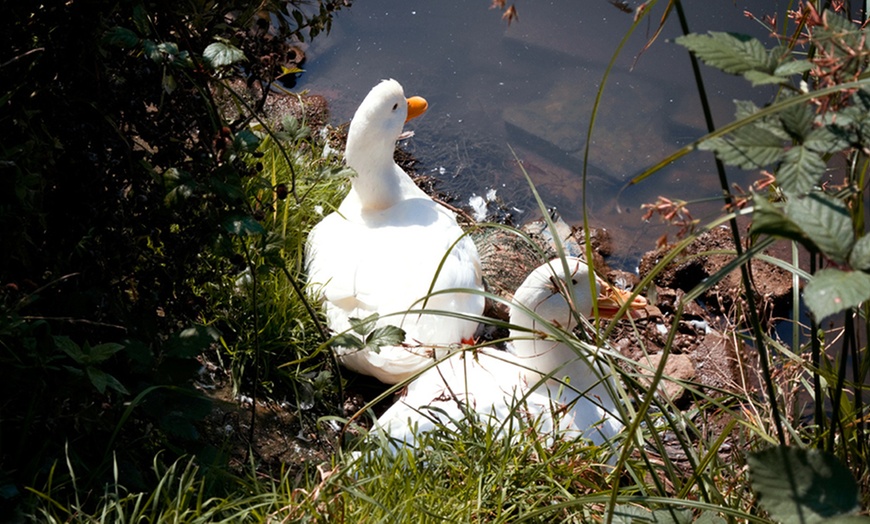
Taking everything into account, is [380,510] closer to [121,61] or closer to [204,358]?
[121,61]

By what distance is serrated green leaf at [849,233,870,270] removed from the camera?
967mm

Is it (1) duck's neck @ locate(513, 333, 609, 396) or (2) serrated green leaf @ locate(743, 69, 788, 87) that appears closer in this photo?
(2) serrated green leaf @ locate(743, 69, 788, 87)

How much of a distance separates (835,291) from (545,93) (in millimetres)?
4346

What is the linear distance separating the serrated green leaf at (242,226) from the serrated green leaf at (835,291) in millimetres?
1262

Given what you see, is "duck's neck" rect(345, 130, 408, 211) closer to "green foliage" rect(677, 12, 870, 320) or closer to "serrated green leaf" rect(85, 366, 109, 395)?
"serrated green leaf" rect(85, 366, 109, 395)

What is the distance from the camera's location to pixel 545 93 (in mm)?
5160

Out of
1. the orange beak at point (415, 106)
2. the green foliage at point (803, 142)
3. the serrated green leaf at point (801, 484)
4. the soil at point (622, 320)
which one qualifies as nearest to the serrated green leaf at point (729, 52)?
the green foliage at point (803, 142)

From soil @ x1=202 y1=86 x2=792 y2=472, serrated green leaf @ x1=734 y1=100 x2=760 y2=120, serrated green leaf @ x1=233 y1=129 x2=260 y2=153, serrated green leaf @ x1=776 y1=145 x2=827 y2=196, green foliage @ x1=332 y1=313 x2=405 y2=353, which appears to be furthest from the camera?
soil @ x1=202 y1=86 x2=792 y2=472

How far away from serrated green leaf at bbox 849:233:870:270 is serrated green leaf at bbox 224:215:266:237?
1283 millimetres

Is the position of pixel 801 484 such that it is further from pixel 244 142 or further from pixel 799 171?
pixel 244 142

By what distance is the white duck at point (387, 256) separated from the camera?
322 centimetres

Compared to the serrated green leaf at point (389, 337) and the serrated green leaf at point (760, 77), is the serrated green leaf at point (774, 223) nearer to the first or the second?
the serrated green leaf at point (760, 77)

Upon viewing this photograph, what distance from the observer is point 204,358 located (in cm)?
305

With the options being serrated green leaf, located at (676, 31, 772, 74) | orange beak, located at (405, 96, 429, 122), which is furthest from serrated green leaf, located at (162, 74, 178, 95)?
orange beak, located at (405, 96, 429, 122)
